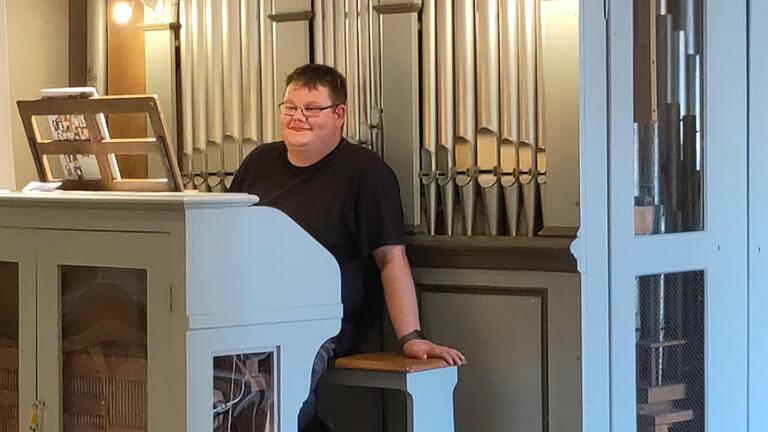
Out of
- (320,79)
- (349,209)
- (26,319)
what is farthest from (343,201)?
(26,319)

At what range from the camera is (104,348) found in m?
2.92

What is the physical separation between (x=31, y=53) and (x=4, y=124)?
0.38 meters

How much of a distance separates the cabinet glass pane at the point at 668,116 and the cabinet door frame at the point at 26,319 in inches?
71.0

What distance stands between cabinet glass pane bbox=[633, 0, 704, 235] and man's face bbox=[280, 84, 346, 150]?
37.7 inches

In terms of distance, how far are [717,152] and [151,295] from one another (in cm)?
199

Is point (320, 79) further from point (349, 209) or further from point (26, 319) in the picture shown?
point (26, 319)

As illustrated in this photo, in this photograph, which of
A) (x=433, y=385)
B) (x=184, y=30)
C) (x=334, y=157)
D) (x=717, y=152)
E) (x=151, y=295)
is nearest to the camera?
(x=151, y=295)

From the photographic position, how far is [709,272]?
149 inches

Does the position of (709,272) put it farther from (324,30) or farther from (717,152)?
(324,30)

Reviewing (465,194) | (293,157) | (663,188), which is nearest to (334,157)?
(293,157)

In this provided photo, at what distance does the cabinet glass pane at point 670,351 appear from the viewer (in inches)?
144

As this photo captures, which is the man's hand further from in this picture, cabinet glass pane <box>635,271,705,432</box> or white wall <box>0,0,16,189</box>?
white wall <box>0,0,16,189</box>

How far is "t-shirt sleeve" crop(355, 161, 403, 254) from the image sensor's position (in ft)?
11.5

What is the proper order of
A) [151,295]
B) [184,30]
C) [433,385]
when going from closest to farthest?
[151,295] < [433,385] < [184,30]
